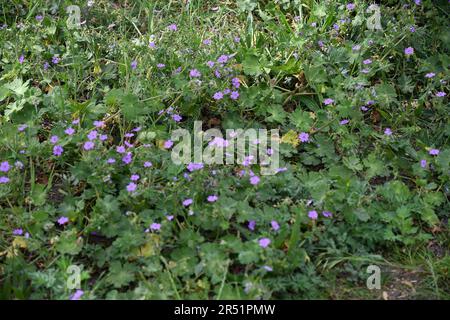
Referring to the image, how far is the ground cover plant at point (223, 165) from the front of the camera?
8.82 ft

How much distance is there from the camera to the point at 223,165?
3098 mm

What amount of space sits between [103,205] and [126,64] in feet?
3.58

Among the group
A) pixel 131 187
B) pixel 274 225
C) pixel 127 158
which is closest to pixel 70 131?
pixel 127 158

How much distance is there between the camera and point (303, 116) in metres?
3.42

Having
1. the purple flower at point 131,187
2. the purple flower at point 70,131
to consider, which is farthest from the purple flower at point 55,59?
the purple flower at point 131,187

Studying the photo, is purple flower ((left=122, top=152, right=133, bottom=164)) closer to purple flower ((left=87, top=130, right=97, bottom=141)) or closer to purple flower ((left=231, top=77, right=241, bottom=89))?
purple flower ((left=87, top=130, right=97, bottom=141))

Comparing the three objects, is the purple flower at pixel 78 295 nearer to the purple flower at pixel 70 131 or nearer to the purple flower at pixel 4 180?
the purple flower at pixel 4 180

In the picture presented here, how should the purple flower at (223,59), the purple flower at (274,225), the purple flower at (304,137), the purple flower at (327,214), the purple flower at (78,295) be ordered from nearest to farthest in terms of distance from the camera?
the purple flower at (78,295) → the purple flower at (274,225) → the purple flower at (327,214) → the purple flower at (304,137) → the purple flower at (223,59)

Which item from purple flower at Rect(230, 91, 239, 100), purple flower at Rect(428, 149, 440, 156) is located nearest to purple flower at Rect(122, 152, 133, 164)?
purple flower at Rect(230, 91, 239, 100)

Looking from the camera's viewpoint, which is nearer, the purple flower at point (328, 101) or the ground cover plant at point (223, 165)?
the ground cover plant at point (223, 165)

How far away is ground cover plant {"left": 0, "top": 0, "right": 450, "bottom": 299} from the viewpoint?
2.69 metres

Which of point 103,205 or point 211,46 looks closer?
point 103,205
